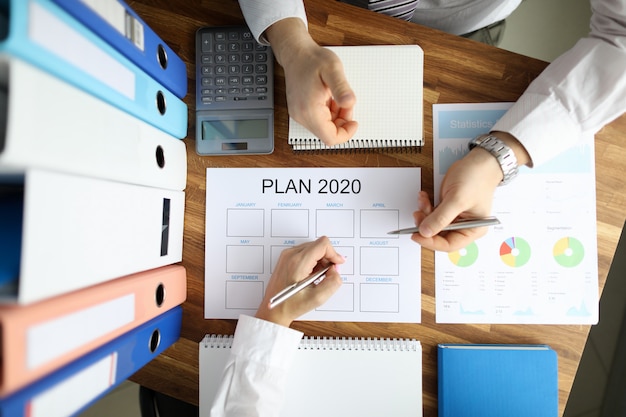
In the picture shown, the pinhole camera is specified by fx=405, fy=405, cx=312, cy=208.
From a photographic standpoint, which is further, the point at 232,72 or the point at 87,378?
the point at 232,72

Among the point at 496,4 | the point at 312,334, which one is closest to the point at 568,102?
the point at 496,4

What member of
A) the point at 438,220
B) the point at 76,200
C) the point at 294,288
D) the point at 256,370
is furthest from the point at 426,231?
the point at 76,200

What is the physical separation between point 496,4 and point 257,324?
847 millimetres

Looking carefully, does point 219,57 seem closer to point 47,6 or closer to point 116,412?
point 47,6

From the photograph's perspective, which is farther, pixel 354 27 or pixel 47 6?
pixel 354 27

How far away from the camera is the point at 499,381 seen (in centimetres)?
72

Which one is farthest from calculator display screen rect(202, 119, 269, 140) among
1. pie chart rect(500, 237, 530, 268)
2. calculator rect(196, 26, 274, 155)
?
pie chart rect(500, 237, 530, 268)

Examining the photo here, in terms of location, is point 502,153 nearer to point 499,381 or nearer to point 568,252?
point 568,252

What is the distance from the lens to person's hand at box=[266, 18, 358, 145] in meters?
0.64

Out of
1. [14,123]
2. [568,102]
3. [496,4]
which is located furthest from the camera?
[496,4]

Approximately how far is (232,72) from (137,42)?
216 millimetres

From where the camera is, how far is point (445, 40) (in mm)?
747

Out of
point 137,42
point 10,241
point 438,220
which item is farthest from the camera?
point 438,220

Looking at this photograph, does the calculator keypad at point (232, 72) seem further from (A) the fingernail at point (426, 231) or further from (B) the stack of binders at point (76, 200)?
(A) the fingernail at point (426, 231)
